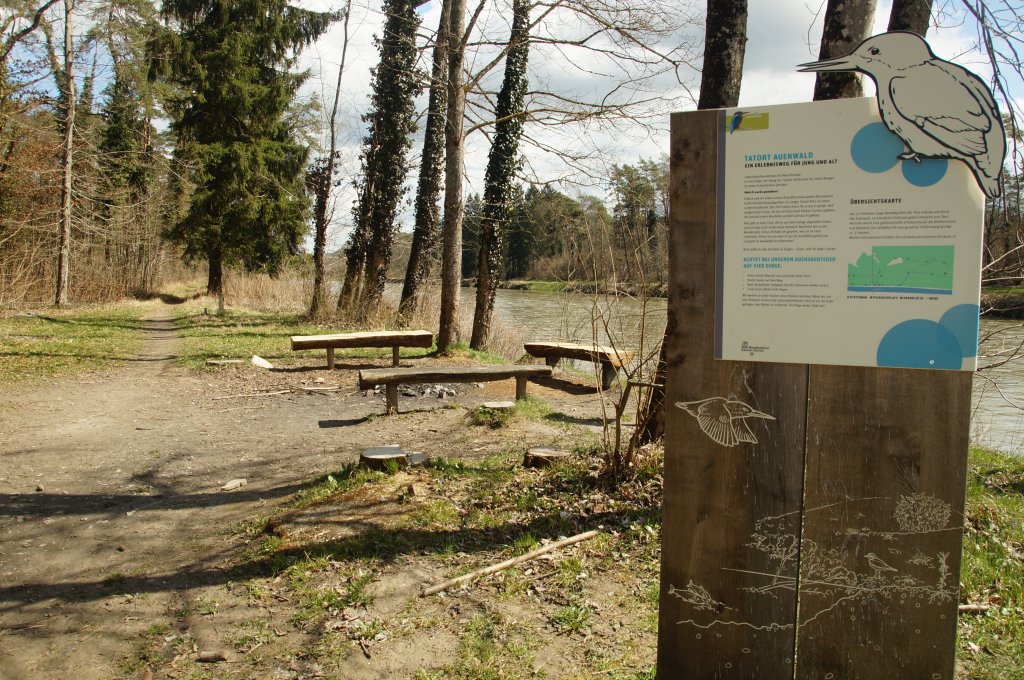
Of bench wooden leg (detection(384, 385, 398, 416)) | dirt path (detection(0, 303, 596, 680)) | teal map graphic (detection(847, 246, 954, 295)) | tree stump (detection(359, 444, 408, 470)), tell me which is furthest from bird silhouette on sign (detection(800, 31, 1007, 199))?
bench wooden leg (detection(384, 385, 398, 416))

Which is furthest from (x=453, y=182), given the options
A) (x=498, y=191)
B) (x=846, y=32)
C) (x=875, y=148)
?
(x=875, y=148)

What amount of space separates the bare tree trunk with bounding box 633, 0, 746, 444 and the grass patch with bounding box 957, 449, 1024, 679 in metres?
2.04

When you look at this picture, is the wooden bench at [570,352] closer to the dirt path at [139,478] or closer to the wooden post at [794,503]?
the dirt path at [139,478]

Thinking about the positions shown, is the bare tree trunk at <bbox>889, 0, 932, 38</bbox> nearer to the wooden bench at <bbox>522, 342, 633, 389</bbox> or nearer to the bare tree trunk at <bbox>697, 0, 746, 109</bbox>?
the bare tree trunk at <bbox>697, 0, 746, 109</bbox>

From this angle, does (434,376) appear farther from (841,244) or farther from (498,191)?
(498,191)

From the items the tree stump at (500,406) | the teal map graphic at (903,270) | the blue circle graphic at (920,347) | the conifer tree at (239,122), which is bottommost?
the tree stump at (500,406)

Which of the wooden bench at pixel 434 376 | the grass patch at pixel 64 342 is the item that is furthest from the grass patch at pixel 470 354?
the grass patch at pixel 64 342

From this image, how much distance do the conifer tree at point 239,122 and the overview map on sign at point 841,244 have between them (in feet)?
76.1

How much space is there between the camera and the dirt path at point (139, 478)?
349 cm

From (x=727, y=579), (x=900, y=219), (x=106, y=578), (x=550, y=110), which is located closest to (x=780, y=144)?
Result: (x=900, y=219)

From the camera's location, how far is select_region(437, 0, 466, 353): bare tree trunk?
11.3m

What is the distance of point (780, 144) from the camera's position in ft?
7.17

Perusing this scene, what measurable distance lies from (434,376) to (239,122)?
66.3ft

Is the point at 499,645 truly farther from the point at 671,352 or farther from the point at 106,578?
the point at 106,578
